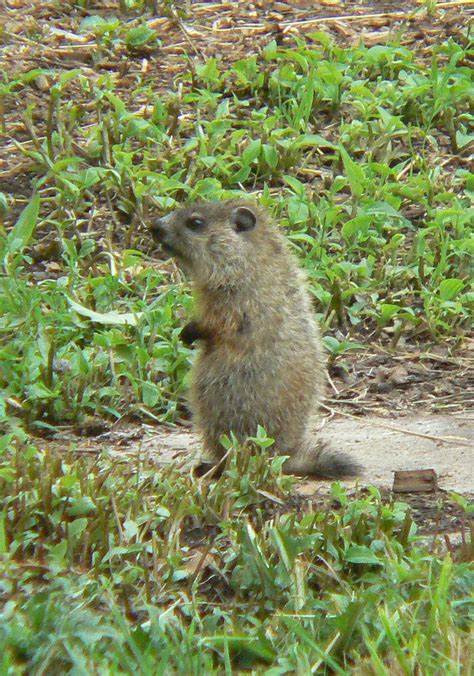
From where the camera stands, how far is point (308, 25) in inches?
353

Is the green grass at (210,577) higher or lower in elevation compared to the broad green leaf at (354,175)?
higher

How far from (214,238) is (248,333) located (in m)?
0.53

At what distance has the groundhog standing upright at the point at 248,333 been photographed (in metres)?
5.25

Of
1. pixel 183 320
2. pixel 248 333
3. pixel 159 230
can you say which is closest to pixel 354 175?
pixel 183 320

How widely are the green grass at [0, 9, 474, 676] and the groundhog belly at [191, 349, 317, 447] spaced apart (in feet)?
1.22

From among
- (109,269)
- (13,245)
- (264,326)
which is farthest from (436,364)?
(13,245)

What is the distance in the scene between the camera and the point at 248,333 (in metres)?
5.36

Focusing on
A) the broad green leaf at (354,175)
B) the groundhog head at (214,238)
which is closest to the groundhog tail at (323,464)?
the groundhog head at (214,238)

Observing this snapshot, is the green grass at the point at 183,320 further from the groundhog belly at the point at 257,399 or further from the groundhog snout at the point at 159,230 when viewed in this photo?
the groundhog snout at the point at 159,230

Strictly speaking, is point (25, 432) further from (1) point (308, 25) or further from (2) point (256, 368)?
(1) point (308, 25)

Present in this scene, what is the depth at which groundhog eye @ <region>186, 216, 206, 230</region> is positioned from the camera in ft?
18.7

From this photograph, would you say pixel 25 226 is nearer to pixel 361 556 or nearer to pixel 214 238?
pixel 214 238

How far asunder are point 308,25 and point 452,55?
1.11m

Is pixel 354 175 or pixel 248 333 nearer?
pixel 248 333
